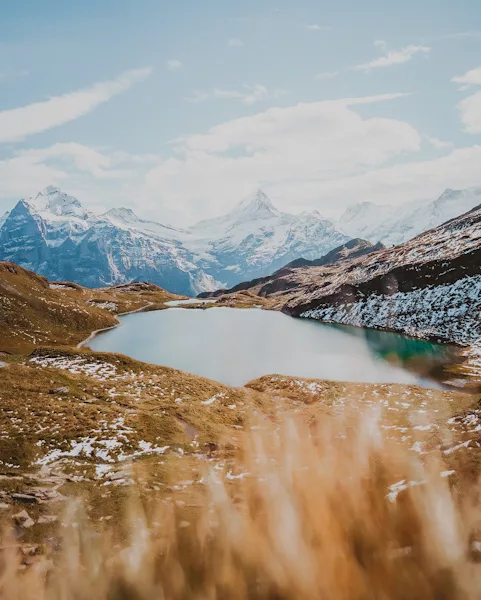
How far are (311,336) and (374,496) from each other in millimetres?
83053

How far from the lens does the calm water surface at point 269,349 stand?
6531 cm

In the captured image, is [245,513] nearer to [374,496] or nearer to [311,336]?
[374,496]

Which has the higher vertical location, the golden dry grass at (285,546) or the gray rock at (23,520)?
the gray rock at (23,520)

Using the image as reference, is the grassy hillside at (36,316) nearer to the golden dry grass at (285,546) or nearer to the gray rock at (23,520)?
the gray rock at (23,520)

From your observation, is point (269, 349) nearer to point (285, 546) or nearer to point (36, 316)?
point (36, 316)

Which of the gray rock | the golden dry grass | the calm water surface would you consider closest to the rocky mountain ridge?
the calm water surface

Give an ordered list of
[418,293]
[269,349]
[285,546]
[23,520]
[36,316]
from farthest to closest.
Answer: [418,293] < [36,316] < [269,349] < [23,520] < [285,546]

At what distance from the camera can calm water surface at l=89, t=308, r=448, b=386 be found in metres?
65.3

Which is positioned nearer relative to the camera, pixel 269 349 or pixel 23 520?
pixel 23 520

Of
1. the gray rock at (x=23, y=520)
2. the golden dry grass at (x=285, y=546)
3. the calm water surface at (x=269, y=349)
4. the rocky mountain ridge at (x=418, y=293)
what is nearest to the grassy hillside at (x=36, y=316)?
the calm water surface at (x=269, y=349)

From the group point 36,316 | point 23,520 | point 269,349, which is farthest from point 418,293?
point 23,520

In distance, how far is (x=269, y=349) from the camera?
283 ft

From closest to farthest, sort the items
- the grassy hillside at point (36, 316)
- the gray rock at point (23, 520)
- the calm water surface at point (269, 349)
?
the gray rock at point (23, 520)
the calm water surface at point (269, 349)
the grassy hillside at point (36, 316)

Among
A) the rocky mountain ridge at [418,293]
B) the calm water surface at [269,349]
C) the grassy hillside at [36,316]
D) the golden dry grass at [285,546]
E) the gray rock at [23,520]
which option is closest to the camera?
the golden dry grass at [285,546]
